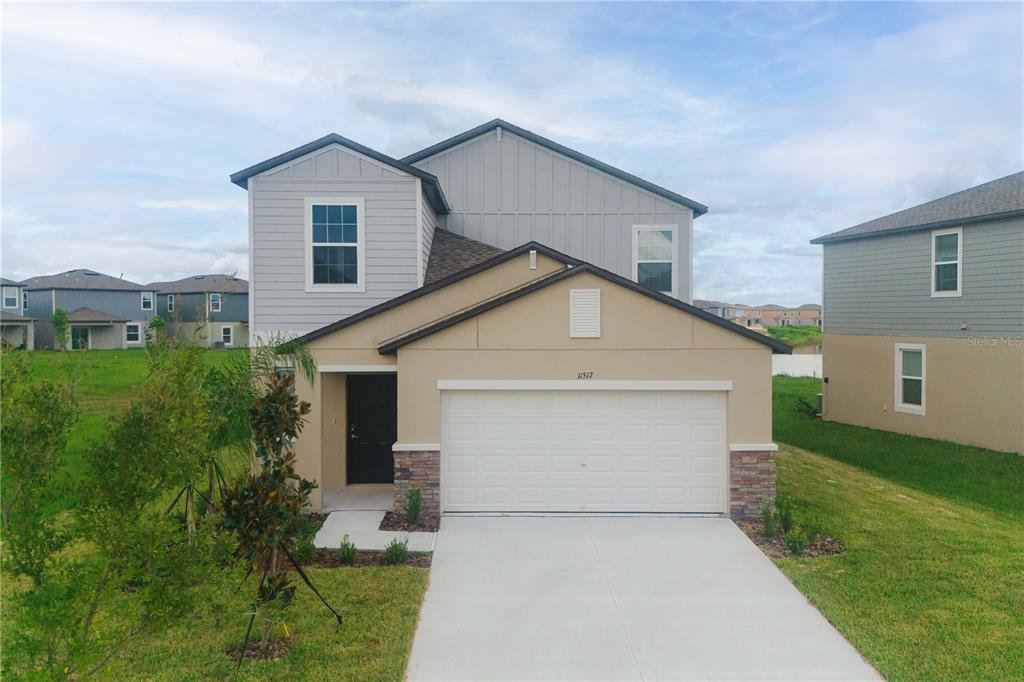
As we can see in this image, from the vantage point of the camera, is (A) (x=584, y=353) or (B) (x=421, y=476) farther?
(A) (x=584, y=353)

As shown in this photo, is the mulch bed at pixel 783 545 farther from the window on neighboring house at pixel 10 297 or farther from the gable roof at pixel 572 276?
the window on neighboring house at pixel 10 297

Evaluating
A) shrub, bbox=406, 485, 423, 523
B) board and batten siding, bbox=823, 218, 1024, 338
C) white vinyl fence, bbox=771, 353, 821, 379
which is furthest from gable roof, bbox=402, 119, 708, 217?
white vinyl fence, bbox=771, 353, 821, 379

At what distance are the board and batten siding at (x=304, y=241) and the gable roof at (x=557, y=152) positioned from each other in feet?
11.5

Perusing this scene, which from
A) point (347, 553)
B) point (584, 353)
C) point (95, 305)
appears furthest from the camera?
point (95, 305)

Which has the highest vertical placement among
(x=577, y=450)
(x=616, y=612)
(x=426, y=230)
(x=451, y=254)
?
(x=426, y=230)

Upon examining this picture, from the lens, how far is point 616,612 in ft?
24.1

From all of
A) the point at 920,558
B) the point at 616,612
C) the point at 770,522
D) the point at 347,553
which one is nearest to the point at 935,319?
the point at 920,558

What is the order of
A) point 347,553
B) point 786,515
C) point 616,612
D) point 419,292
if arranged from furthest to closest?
1. point 419,292
2. point 786,515
3. point 347,553
4. point 616,612

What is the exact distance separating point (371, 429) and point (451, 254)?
4.12 metres

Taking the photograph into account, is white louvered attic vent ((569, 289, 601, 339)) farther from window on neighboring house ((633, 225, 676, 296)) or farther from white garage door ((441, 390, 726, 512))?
window on neighboring house ((633, 225, 676, 296))

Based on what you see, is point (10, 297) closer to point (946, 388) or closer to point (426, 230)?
point (426, 230)

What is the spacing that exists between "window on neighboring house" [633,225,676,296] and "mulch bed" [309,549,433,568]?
8751mm

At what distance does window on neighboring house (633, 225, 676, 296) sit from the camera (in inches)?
607

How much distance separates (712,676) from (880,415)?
16.8m
